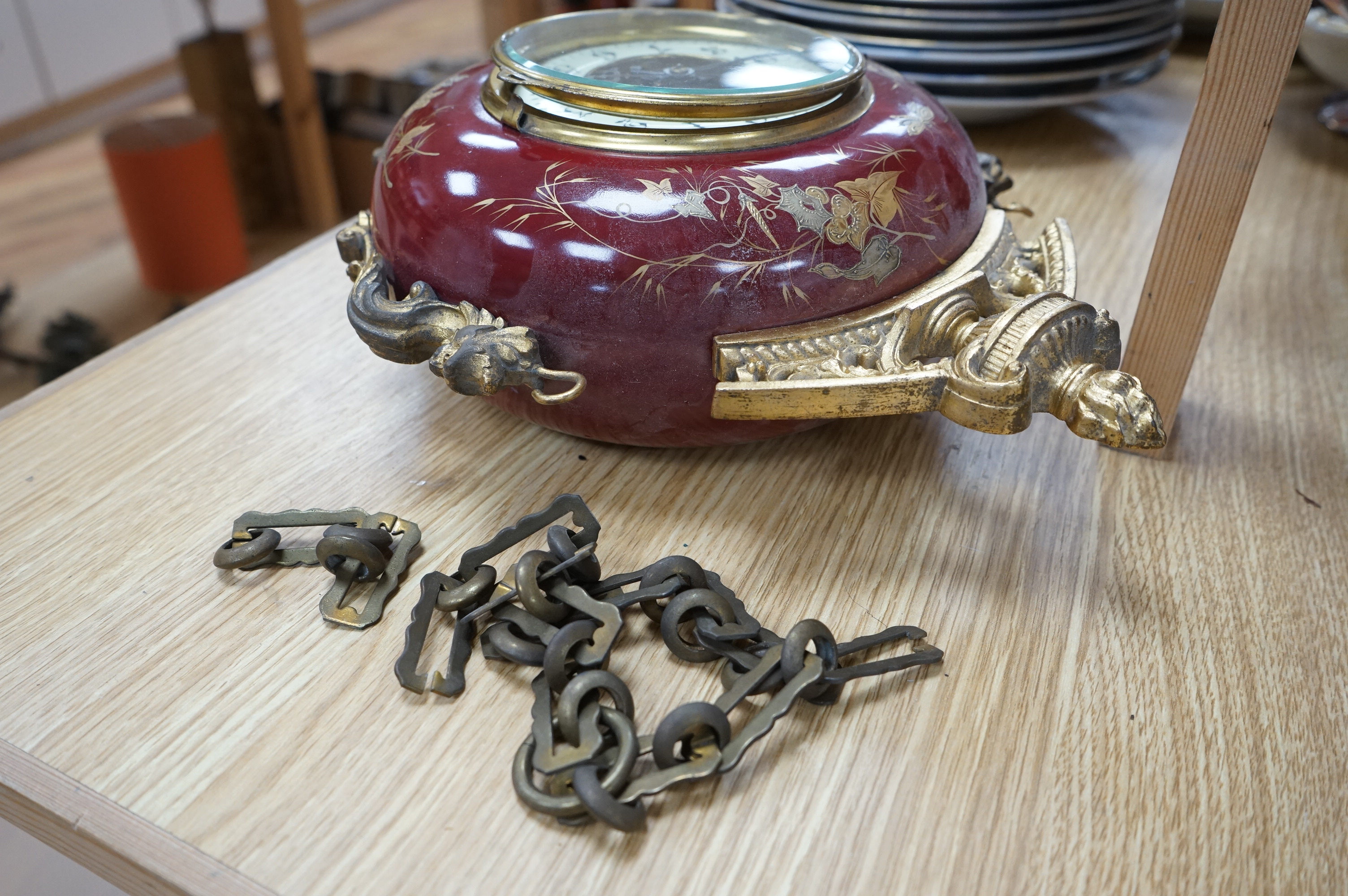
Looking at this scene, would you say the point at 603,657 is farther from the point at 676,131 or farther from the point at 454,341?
the point at 676,131

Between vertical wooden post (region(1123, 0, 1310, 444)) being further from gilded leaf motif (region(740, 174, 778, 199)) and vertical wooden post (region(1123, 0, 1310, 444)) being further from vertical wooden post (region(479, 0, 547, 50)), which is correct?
vertical wooden post (region(479, 0, 547, 50))

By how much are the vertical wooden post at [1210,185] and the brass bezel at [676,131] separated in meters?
0.22

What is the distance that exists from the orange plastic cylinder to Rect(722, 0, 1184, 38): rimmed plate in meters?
1.12

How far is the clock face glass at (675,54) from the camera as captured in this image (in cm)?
63

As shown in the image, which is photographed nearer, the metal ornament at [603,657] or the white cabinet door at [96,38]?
the metal ornament at [603,657]

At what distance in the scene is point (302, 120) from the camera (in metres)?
1.79

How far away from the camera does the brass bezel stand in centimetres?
59

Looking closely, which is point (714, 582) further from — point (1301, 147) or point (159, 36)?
point (159, 36)

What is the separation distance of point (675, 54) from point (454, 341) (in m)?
0.29

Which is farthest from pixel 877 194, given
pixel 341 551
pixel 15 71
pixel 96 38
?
pixel 96 38

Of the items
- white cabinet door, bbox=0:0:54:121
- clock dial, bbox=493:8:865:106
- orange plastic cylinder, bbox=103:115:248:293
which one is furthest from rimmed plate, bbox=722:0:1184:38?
white cabinet door, bbox=0:0:54:121

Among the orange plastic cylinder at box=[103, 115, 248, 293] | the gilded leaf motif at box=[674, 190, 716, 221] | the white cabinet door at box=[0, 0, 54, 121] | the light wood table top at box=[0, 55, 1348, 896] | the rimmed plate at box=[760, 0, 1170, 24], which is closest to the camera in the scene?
the light wood table top at box=[0, 55, 1348, 896]

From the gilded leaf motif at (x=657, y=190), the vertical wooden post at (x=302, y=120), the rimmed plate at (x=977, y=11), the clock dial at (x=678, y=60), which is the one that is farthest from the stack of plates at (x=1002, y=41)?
the vertical wooden post at (x=302, y=120)

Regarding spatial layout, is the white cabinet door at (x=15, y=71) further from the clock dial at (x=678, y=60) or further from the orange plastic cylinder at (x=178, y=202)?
the clock dial at (x=678, y=60)
